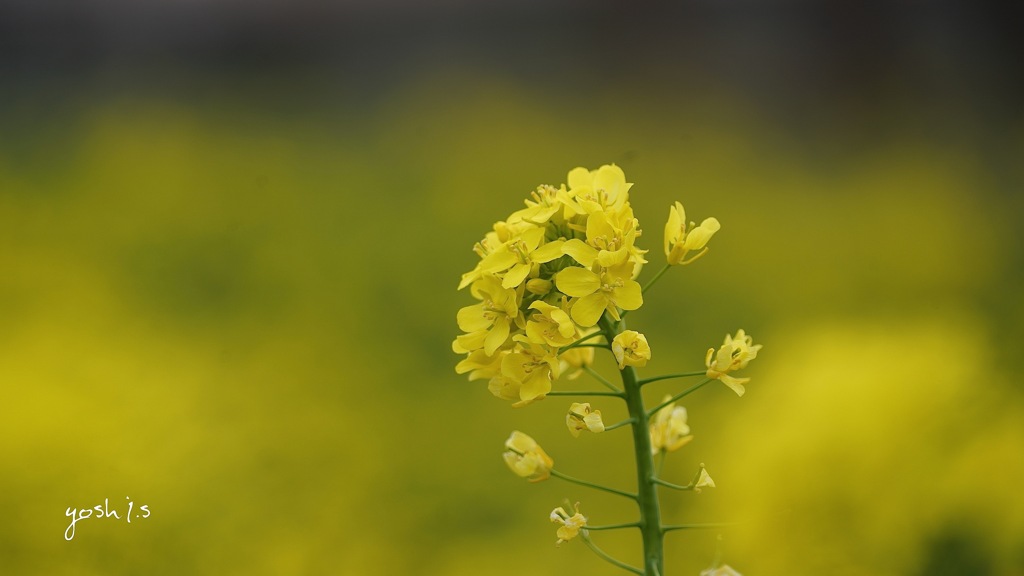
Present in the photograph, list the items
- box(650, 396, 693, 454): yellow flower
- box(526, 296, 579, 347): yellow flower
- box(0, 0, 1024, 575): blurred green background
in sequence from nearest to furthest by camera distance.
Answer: box(526, 296, 579, 347): yellow flower → box(650, 396, 693, 454): yellow flower → box(0, 0, 1024, 575): blurred green background

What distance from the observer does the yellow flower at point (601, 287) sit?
478 millimetres

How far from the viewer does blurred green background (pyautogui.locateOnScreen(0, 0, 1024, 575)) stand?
A: 1.10 metres

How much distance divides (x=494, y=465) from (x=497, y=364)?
0.74 meters

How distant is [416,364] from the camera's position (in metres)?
1.33

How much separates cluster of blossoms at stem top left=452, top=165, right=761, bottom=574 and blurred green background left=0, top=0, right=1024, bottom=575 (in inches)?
22.4

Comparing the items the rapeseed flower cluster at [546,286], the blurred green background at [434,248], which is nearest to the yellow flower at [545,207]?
the rapeseed flower cluster at [546,286]

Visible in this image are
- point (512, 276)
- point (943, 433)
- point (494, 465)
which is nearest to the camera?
point (512, 276)

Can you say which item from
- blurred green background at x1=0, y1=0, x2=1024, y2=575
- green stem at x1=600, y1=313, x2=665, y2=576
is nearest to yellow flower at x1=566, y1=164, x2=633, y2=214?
green stem at x1=600, y1=313, x2=665, y2=576

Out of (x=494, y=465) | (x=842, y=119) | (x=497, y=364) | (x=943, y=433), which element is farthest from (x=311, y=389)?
(x=842, y=119)

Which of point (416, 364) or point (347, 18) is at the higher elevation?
point (347, 18)

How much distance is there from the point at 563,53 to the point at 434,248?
44cm

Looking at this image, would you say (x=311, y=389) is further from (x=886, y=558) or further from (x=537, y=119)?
(x=886, y=558)
